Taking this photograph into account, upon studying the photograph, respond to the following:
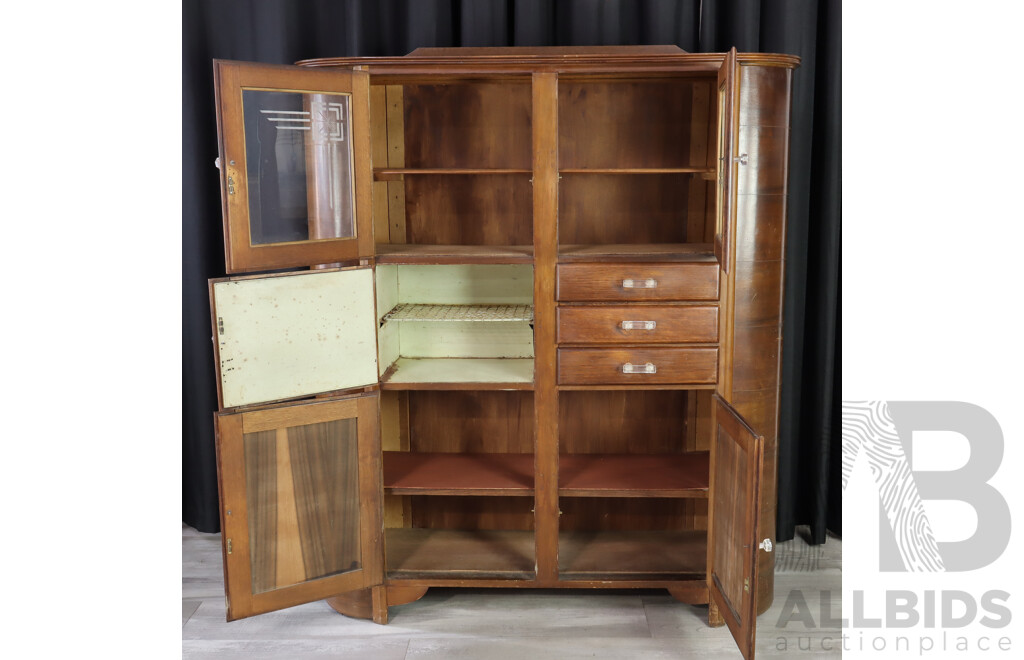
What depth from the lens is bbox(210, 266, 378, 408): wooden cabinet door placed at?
256 cm

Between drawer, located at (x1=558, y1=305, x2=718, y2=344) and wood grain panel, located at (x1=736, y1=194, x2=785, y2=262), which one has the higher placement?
wood grain panel, located at (x1=736, y1=194, x2=785, y2=262)

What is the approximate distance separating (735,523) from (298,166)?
169 centimetres

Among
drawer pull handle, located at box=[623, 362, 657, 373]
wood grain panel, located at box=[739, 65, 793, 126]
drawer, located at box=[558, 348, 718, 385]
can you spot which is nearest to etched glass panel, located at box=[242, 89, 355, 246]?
drawer, located at box=[558, 348, 718, 385]

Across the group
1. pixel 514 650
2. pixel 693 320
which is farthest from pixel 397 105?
pixel 514 650

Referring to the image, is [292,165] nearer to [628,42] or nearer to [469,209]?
[469,209]

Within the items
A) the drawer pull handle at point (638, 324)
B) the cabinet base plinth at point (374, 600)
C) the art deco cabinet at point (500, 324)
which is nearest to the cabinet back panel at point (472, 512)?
the art deco cabinet at point (500, 324)

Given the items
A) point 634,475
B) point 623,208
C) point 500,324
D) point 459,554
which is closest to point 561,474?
point 634,475

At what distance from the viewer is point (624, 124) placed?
3143 millimetres

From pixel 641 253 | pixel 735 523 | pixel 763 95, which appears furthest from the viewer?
pixel 641 253

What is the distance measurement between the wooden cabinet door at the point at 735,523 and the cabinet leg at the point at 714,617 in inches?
1.6

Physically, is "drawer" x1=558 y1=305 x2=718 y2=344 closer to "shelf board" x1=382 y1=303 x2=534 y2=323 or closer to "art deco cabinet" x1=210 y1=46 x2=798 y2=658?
"art deco cabinet" x1=210 y1=46 x2=798 y2=658

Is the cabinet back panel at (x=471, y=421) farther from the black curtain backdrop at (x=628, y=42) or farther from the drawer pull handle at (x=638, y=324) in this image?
the black curtain backdrop at (x=628, y=42)

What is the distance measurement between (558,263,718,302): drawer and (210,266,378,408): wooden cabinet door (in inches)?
25.6

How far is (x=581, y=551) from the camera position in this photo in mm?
3180
